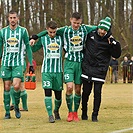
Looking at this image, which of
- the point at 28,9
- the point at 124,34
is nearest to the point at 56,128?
the point at 28,9

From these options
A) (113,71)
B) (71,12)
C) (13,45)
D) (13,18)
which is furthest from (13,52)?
(71,12)

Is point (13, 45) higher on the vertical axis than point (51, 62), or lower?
higher

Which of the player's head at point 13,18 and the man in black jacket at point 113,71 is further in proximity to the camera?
the man in black jacket at point 113,71

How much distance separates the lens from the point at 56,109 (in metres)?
11.3

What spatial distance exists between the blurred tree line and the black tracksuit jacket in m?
31.7

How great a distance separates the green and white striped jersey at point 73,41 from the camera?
11.1 m

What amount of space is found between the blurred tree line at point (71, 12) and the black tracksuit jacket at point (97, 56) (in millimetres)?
31727

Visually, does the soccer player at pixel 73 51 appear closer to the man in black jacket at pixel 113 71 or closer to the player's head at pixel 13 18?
the player's head at pixel 13 18

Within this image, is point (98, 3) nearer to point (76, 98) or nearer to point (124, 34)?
point (124, 34)

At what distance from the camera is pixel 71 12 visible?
44.4 m

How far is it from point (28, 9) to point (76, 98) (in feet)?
108

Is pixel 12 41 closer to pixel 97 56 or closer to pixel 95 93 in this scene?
pixel 97 56

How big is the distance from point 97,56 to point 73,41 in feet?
1.75

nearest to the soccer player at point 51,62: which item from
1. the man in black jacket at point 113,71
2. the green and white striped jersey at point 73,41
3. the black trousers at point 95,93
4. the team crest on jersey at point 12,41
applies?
the green and white striped jersey at point 73,41
